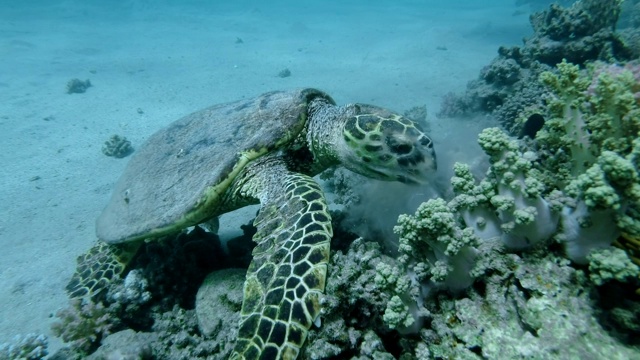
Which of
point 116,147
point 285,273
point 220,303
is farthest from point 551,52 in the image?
point 116,147

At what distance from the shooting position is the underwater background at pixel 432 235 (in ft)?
4.62

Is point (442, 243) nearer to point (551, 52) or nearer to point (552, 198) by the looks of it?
point (552, 198)

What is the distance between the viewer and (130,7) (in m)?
29.6

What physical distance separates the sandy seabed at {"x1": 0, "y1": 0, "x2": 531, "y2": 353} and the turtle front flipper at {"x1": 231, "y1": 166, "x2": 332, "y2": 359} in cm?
213

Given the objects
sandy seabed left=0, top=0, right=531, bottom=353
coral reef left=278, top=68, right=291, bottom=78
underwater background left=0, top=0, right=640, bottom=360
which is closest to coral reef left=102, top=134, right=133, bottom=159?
underwater background left=0, top=0, right=640, bottom=360

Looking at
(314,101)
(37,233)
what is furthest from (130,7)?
(314,101)

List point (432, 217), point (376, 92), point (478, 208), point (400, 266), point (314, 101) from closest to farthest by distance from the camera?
point (432, 217) → point (478, 208) → point (400, 266) → point (314, 101) → point (376, 92)

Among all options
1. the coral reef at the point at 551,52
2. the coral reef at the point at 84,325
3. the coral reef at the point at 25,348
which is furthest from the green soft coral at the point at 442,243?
the coral reef at the point at 551,52

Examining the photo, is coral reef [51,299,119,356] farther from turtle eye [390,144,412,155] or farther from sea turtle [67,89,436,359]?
turtle eye [390,144,412,155]

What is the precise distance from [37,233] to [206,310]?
12.3 ft

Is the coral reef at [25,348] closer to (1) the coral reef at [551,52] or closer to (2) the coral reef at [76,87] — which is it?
(1) the coral reef at [551,52]

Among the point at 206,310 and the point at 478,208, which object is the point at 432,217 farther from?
the point at 206,310

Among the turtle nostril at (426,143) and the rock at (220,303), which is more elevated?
the turtle nostril at (426,143)

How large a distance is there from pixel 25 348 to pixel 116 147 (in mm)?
5439
